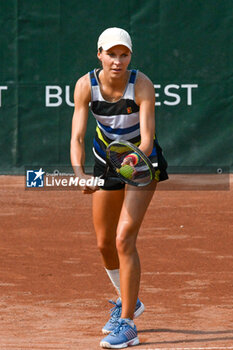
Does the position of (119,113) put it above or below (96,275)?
above

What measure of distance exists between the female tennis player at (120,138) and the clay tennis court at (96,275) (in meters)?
0.38

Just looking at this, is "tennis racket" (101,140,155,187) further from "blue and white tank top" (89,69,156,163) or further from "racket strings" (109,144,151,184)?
"blue and white tank top" (89,69,156,163)

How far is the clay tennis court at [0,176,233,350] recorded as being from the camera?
230 inches

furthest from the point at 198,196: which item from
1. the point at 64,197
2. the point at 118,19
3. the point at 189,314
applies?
the point at 189,314

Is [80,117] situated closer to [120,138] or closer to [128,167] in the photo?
[120,138]

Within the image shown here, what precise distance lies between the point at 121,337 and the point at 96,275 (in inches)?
89.4

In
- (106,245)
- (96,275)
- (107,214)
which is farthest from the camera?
(96,275)

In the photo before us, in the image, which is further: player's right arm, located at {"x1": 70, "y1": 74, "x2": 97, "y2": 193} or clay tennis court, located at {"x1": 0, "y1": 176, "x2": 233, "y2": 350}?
clay tennis court, located at {"x1": 0, "y1": 176, "x2": 233, "y2": 350}

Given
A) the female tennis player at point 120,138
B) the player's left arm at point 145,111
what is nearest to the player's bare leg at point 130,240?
the female tennis player at point 120,138

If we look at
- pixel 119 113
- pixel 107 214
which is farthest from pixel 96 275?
pixel 119 113

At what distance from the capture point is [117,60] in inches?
216

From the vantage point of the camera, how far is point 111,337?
5488 millimetres

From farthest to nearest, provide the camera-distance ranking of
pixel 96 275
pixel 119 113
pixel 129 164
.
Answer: pixel 96 275 → pixel 119 113 → pixel 129 164

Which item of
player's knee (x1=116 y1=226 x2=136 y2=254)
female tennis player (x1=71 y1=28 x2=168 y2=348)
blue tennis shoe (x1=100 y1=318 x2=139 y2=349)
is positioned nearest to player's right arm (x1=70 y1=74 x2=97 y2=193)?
female tennis player (x1=71 y1=28 x2=168 y2=348)
